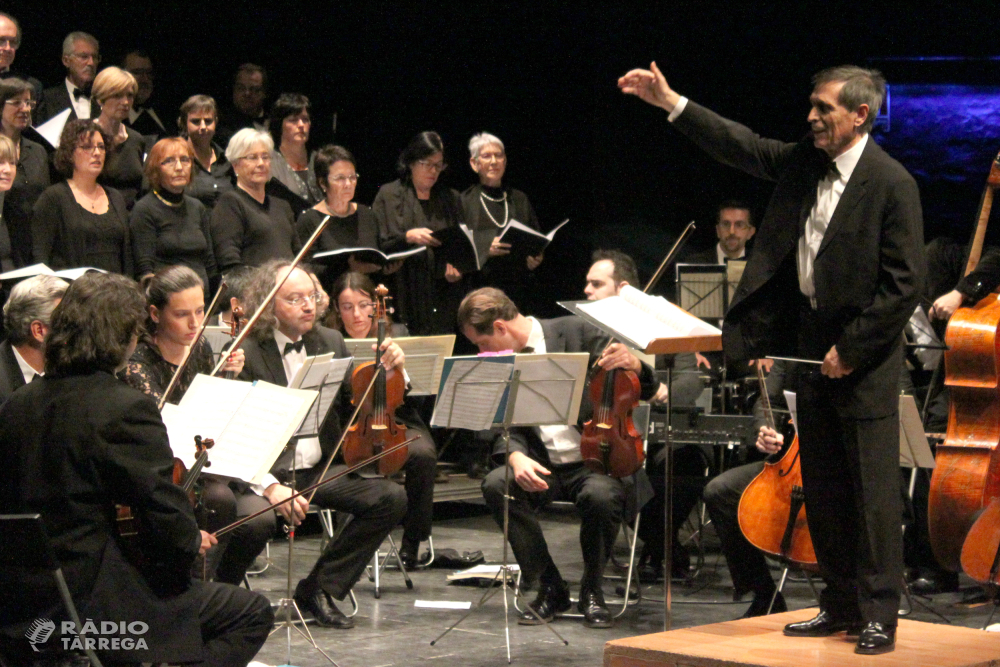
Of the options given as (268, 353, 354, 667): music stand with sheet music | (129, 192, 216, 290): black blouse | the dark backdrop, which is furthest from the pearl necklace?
(268, 353, 354, 667): music stand with sheet music

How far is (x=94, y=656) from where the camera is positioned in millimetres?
2498

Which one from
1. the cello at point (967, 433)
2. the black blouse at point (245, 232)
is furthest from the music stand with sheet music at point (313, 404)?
the cello at point (967, 433)

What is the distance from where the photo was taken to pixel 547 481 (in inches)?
186

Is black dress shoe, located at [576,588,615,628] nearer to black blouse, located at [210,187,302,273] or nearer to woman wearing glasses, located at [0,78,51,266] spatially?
black blouse, located at [210,187,302,273]

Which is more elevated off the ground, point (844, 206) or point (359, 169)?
point (359, 169)

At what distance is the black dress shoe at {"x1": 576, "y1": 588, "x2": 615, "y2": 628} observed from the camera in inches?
178

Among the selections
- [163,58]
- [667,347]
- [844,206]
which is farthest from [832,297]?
[163,58]

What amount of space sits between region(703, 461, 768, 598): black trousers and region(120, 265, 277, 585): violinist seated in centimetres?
167

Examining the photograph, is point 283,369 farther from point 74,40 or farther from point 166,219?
point 74,40

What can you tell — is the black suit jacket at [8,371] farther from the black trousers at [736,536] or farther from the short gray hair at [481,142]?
the short gray hair at [481,142]

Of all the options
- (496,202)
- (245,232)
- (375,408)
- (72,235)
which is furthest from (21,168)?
(496,202)

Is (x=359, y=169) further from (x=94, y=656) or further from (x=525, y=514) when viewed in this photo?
(x=94, y=656)

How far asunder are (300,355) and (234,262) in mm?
1052

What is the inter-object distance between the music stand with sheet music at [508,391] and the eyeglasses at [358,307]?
4.05 feet
